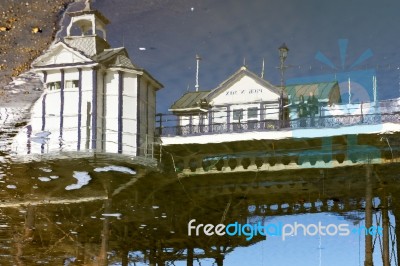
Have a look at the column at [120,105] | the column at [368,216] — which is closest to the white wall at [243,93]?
the column at [120,105]

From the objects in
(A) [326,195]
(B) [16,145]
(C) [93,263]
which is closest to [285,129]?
(A) [326,195]

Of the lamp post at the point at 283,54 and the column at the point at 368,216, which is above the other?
the lamp post at the point at 283,54

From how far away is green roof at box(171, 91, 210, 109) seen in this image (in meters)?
17.0

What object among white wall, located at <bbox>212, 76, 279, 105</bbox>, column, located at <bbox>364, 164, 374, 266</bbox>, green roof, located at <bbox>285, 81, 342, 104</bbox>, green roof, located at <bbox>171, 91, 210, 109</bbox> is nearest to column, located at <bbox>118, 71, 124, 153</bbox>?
green roof, located at <bbox>171, 91, 210, 109</bbox>

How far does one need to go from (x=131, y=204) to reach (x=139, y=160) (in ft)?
11.9

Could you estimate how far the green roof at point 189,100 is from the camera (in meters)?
17.0

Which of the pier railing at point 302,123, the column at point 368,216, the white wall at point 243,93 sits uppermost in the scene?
the white wall at point 243,93

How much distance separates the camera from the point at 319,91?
15680mm

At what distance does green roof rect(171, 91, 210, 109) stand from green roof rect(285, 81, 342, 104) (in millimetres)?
2284

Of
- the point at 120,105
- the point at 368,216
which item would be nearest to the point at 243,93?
the point at 120,105

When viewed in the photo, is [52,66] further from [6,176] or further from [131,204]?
[131,204]

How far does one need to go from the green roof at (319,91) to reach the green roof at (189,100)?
2284 millimetres

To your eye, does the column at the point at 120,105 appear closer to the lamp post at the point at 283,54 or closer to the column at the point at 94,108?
the column at the point at 94,108

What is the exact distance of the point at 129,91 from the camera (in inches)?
629
